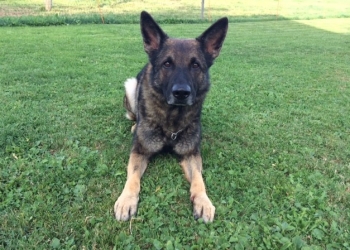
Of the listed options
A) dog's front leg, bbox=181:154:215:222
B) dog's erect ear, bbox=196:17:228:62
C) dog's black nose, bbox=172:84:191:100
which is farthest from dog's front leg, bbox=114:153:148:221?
dog's erect ear, bbox=196:17:228:62

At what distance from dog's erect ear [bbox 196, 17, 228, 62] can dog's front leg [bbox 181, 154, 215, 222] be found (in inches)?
49.2

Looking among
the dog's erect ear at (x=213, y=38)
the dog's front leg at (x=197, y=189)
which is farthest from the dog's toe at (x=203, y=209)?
the dog's erect ear at (x=213, y=38)

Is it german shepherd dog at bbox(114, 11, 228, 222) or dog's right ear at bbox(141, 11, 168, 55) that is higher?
dog's right ear at bbox(141, 11, 168, 55)

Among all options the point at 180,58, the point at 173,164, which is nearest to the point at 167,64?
the point at 180,58

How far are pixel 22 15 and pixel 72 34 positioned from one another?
480 centimetres

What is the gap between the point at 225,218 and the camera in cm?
→ 271

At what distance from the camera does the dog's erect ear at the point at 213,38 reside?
3.58 meters

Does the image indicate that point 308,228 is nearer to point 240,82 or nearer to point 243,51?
point 240,82

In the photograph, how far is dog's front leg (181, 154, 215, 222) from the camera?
2.70 m

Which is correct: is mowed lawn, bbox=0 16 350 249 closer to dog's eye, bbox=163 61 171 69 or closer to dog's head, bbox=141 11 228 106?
dog's head, bbox=141 11 228 106

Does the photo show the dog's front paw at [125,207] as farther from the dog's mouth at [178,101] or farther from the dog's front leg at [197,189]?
the dog's mouth at [178,101]

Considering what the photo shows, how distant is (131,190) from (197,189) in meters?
0.62

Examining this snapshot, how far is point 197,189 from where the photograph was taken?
2.96m

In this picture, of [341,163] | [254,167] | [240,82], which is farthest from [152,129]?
[240,82]
